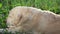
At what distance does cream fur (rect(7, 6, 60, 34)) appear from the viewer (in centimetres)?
471

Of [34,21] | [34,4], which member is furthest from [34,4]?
[34,21]

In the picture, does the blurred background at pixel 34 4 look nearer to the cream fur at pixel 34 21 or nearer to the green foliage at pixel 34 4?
the green foliage at pixel 34 4

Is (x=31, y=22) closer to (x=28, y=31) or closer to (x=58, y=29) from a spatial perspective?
(x=28, y=31)

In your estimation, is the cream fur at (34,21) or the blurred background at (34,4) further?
the blurred background at (34,4)

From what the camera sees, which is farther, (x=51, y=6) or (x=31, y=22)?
(x=51, y=6)

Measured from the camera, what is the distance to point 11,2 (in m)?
6.29

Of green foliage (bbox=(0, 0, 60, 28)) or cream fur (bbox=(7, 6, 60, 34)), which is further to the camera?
green foliage (bbox=(0, 0, 60, 28))

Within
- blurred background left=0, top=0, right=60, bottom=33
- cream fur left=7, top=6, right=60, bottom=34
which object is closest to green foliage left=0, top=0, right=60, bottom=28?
blurred background left=0, top=0, right=60, bottom=33

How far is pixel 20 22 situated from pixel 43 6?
50.2 inches

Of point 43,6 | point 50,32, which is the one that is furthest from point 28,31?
point 43,6

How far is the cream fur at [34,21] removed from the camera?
15.5ft

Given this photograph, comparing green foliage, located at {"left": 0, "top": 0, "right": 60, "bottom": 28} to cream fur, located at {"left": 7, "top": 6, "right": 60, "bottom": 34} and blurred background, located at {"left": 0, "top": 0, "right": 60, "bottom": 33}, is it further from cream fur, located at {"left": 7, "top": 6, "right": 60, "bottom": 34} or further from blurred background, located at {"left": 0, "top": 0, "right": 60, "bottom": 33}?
cream fur, located at {"left": 7, "top": 6, "right": 60, "bottom": 34}

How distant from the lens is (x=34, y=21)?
4.89m

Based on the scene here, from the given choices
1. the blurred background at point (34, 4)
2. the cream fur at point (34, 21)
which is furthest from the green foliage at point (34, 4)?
the cream fur at point (34, 21)
